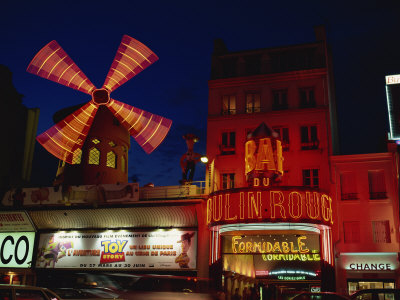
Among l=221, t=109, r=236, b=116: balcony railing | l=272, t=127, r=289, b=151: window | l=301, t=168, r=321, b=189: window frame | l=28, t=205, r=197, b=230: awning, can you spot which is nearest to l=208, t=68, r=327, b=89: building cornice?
l=221, t=109, r=236, b=116: balcony railing

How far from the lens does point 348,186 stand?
16.9 meters

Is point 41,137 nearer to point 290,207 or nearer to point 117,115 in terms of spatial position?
point 117,115

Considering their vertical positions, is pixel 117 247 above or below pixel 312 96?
below

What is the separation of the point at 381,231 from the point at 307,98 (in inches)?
238

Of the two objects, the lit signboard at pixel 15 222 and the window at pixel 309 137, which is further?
the lit signboard at pixel 15 222

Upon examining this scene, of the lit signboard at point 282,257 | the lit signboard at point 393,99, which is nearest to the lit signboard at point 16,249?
the lit signboard at point 282,257

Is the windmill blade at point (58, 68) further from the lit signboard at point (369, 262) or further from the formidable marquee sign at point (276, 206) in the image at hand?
the lit signboard at point (369, 262)

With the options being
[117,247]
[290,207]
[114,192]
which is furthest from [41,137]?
[290,207]

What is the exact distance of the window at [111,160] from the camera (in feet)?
72.9

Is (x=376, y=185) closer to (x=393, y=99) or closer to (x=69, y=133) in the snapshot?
(x=393, y=99)

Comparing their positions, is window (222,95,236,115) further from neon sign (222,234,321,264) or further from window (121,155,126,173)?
window (121,155,126,173)

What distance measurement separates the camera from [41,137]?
767 inches

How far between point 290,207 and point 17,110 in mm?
17196

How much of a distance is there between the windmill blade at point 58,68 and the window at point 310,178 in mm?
10617
